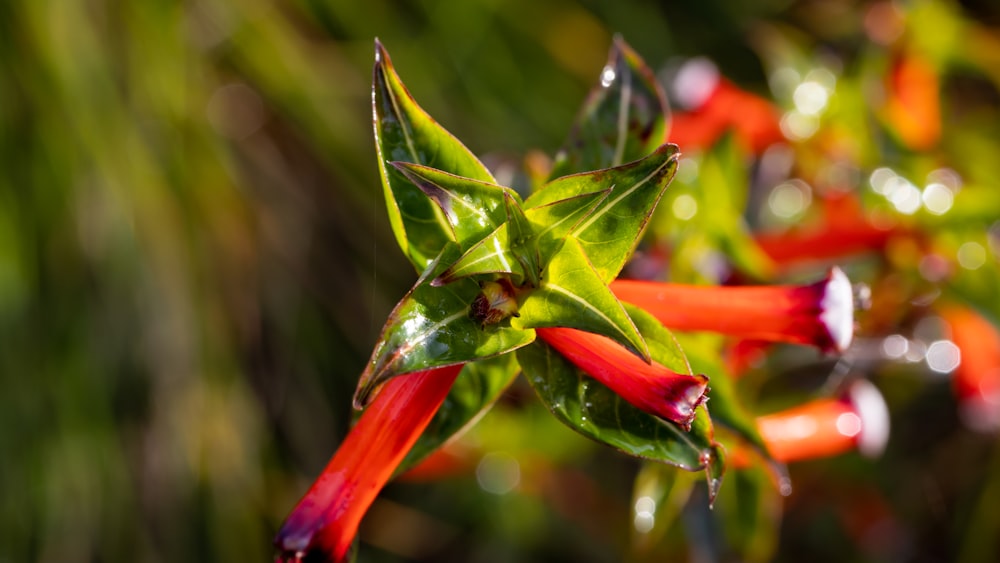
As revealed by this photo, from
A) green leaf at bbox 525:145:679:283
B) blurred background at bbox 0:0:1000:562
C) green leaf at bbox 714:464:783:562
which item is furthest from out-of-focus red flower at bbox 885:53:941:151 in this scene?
green leaf at bbox 525:145:679:283

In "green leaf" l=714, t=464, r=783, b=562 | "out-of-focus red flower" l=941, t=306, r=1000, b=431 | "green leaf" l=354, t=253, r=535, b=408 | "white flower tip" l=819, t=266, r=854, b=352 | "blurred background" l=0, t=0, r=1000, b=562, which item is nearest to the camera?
"green leaf" l=354, t=253, r=535, b=408

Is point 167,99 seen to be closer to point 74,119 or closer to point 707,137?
point 74,119

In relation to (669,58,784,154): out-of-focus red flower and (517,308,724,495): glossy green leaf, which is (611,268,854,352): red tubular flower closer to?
(517,308,724,495): glossy green leaf

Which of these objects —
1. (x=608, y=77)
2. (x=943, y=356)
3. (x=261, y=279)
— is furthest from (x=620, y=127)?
(x=261, y=279)

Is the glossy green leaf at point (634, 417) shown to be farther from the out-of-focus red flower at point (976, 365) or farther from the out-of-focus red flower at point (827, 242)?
the out-of-focus red flower at point (976, 365)

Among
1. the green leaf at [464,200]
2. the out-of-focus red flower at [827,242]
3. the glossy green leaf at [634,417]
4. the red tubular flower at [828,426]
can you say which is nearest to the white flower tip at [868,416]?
the red tubular flower at [828,426]

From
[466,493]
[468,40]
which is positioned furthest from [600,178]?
[468,40]
